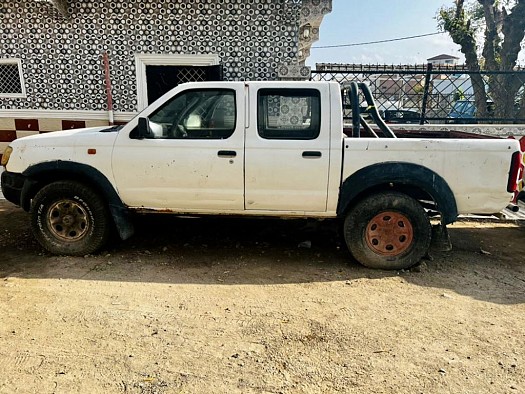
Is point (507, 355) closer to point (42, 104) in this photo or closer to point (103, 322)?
point (103, 322)

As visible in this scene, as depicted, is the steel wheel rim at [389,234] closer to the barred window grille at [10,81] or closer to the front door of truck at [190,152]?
the front door of truck at [190,152]

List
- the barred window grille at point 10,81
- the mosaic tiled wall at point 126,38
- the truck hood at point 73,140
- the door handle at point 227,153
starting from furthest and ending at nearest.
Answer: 1. the barred window grille at point 10,81
2. the mosaic tiled wall at point 126,38
3. the truck hood at point 73,140
4. the door handle at point 227,153

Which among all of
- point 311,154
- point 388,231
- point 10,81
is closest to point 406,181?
point 388,231

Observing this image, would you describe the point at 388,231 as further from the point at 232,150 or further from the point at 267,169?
the point at 232,150

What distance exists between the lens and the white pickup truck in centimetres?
422

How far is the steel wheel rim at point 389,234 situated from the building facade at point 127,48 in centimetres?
346

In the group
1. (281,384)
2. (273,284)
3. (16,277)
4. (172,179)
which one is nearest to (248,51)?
(172,179)

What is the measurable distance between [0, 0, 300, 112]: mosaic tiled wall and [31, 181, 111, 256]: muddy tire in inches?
123

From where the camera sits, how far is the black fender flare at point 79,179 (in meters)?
4.50

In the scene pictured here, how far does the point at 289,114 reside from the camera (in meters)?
4.39

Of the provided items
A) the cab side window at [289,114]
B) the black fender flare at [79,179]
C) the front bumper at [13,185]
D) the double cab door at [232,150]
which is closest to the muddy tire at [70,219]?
the black fender flare at [79,179]

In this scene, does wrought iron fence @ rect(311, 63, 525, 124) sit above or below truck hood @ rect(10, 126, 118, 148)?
above

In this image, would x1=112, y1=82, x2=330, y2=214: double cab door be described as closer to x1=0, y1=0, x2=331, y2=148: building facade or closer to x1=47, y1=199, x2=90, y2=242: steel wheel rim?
x1=47, y1=199, x2=90, y2=242: steel wheel rim

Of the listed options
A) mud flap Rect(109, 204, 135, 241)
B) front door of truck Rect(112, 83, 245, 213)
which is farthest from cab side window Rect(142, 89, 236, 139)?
mud flap Rect(109, 204, 135, 241)
